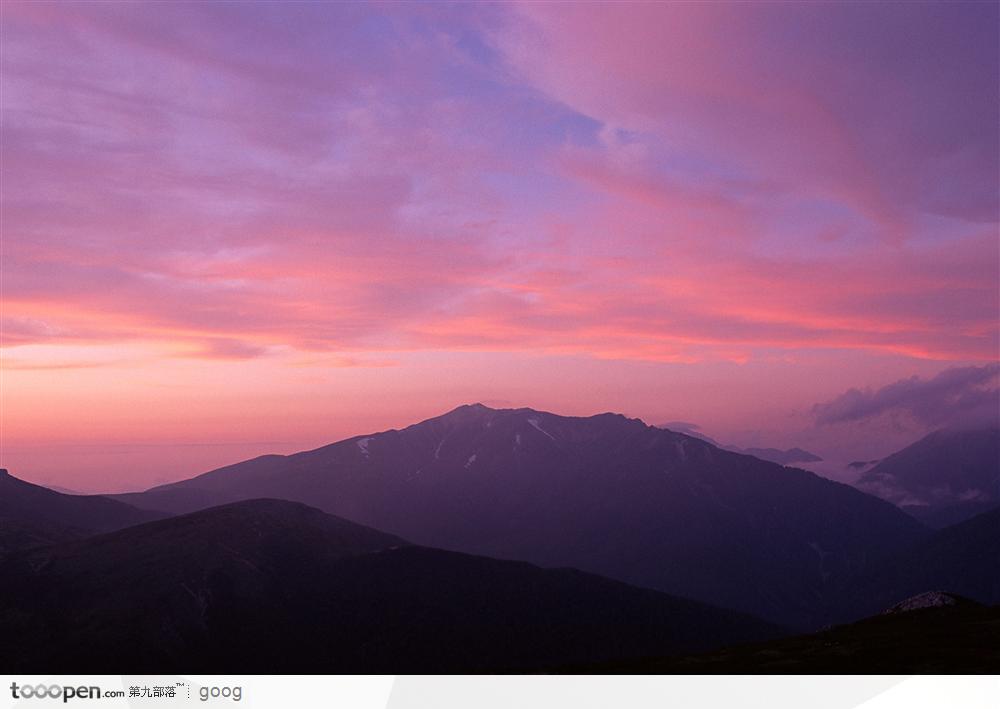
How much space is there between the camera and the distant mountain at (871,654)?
102750 mm

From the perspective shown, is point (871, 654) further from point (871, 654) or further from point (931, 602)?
point (931, 602)

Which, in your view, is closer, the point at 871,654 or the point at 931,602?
the point at 871,654

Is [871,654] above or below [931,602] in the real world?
above

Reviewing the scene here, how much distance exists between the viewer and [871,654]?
382 ft

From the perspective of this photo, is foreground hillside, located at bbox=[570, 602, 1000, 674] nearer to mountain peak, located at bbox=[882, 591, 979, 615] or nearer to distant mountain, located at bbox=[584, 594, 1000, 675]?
distant mountain, located at bbox=[584, 594, 1000, 675]

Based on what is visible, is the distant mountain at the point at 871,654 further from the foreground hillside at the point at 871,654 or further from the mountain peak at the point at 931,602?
the mountain peak at the point at 931,602

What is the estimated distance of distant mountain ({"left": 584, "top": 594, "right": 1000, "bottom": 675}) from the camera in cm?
10275

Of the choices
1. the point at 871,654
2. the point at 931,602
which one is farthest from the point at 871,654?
the point at 931,602

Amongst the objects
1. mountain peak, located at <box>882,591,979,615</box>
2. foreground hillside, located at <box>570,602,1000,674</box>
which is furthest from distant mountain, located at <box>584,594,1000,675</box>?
mountain peak, located at <box>882,591,979,615</box>
